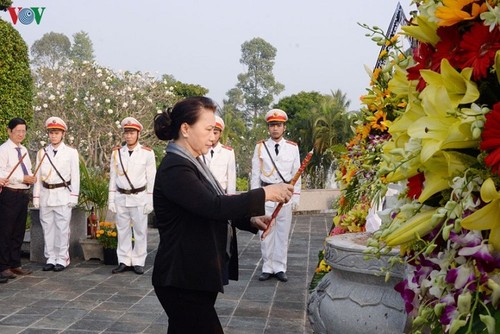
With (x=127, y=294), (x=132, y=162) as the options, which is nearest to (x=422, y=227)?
(x=127, y=294)

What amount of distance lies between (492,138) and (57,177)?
27.5 feet

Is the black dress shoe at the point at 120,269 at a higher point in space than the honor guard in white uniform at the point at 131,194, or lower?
lower

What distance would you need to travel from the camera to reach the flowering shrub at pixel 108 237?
30.6 feet

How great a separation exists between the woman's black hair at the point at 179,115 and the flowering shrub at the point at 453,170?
2.10 metres

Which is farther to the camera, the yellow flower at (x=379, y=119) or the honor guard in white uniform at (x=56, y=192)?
the honor guard in white uniform at (x=56, y=192)

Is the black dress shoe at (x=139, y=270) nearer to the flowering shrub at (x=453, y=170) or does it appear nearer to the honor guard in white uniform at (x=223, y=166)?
the honor guard in white uniform at (x=223, y=166)

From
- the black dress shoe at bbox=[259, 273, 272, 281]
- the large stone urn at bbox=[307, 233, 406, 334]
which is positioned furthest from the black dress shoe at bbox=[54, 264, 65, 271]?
the large stone urn at bbox=[307, 233, 406, 334]

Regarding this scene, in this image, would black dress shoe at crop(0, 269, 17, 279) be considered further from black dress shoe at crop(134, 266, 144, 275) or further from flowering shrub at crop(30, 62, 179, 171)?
flowering shrub at crop(30, 62, 179, 171)

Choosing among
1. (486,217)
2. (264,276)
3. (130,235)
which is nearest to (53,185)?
(130,235)

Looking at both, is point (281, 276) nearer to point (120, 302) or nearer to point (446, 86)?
point (120, 302)

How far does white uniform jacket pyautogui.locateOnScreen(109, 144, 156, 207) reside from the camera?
895 centimetres

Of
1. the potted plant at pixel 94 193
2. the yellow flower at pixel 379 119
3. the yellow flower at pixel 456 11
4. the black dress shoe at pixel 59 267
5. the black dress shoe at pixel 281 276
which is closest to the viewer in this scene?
the yellow flower at pixel 456 11

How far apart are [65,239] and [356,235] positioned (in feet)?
20.6

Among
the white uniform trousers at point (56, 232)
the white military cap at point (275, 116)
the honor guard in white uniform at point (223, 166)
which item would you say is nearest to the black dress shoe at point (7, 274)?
the white uniform trousers at point (56, 232)
